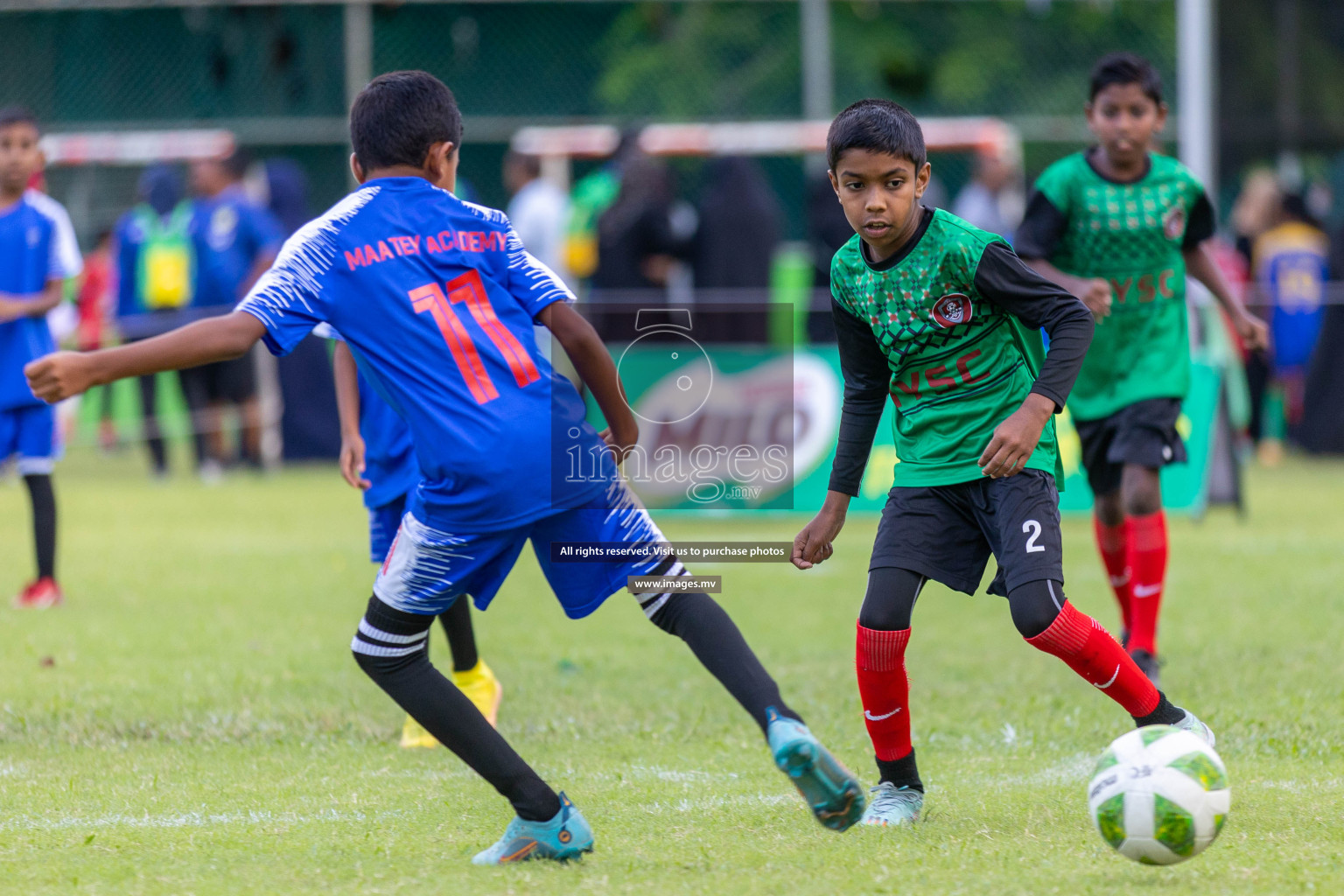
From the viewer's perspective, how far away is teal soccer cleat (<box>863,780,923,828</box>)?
400cm

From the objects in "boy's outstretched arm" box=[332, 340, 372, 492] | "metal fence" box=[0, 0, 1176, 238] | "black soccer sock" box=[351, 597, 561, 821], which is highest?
"metal fence" box=[0, 0, 1176, 238]

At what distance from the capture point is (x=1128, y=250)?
235 inches

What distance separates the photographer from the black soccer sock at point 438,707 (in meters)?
3.64

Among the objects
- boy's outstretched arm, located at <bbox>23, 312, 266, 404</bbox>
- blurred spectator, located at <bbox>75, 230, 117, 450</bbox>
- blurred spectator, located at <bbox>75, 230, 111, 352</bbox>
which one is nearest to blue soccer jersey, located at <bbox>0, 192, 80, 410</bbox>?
boy's outstretched arm, located at <bbox>23, 312, 266, 404</bbox>

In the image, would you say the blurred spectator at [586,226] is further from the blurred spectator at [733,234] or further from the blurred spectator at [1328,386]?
the blurred spectator at [1328,386]

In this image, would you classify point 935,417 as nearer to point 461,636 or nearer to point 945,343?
point 945,343

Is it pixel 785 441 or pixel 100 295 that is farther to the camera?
pixel 100 295

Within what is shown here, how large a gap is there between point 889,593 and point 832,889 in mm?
800

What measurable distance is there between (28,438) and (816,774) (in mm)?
5468

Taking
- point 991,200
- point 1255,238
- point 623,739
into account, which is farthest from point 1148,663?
point 1255,238

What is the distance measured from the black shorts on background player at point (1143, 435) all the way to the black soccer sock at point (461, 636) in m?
2.44

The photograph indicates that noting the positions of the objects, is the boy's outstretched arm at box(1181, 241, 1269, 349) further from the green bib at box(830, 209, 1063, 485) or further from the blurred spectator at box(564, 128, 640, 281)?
the blurred spectator at box(564, 128, 640, 281)

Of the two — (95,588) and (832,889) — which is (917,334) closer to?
(832,889)

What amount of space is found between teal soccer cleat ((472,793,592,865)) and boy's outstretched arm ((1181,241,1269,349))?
139 inches
